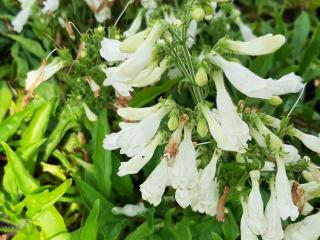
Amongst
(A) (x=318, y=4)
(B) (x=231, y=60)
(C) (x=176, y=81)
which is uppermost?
(B) (x=231, y=60)

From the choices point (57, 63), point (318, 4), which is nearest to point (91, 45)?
point (57, 63)

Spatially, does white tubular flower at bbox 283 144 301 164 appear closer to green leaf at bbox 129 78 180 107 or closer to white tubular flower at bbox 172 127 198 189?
white tubular flower at bbox 172 127 198 189

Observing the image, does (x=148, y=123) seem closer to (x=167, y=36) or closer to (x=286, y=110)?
(x=167, y=36)

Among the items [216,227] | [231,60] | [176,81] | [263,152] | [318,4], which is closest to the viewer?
[231,60]

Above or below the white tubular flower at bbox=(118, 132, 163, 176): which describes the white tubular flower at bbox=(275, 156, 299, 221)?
below

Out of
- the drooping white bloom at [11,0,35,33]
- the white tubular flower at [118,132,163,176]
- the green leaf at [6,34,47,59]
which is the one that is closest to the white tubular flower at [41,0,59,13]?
the drooping white bloom at [11,0,35,33]

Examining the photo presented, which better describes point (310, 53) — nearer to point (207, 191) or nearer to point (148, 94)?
point (148, 94)
